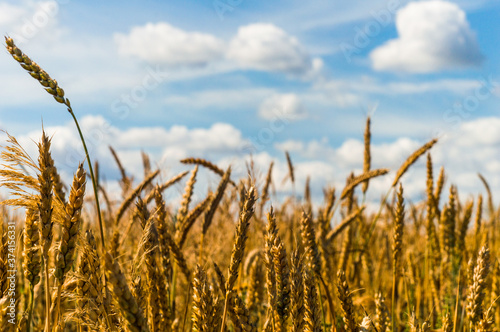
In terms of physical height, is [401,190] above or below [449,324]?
above

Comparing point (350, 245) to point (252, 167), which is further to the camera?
point (350, 245)

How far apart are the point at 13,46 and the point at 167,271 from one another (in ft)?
3.94

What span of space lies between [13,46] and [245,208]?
915mm

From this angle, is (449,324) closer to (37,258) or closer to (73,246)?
(73,246)

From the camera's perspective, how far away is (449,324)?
6.11 ft

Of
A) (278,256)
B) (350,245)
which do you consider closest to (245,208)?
(278,256)

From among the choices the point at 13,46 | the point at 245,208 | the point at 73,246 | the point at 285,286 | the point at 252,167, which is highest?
the point at 13,46

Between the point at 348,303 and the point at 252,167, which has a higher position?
the point at 252,167

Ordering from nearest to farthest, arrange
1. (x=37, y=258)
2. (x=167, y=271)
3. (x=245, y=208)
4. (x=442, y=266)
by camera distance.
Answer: (x=245, y=208) → (x=37, y=258) → (x=167, y=271) → (x=442, y=266)

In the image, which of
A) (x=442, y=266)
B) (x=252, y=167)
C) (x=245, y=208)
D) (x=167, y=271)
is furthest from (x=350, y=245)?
(x=245, y=208)

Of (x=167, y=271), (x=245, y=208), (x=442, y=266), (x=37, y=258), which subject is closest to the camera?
(x=245, y=208)

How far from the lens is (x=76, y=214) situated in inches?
55.2

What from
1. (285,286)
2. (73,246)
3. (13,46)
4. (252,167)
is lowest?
(285,286)

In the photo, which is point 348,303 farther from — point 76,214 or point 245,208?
point 76,214
